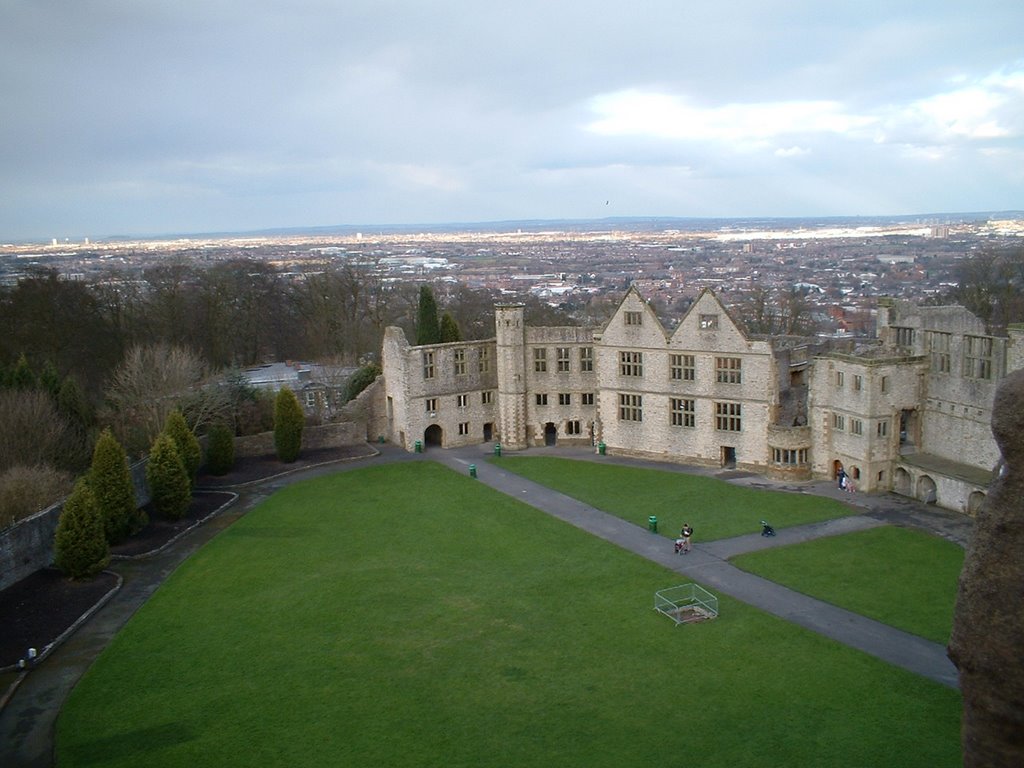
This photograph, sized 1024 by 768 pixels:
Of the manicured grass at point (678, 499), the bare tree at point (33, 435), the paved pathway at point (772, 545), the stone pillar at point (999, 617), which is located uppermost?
the stone pillar at point (999, 617)

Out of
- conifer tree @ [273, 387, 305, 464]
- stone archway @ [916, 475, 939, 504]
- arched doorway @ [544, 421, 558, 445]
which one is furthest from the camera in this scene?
arched doorway @ [544, 421, 558, 445]

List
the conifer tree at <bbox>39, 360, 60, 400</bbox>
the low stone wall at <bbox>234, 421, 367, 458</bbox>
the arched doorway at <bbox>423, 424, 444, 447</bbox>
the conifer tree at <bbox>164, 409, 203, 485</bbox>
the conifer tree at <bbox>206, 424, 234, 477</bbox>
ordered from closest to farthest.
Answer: the conifer tree at <bbox>164, 409, 203, 485</bbox> → the conifer tree at <bbox>206, 424, 234, 477</bbox> → the conifer tree at <bbox>39, 360, 60, 400</bbox> → the low stone wall at <bbox>234, 421, 367, 458</bbox> → the arched doorway at <bbox>423, 424, 444, 447</bbox>

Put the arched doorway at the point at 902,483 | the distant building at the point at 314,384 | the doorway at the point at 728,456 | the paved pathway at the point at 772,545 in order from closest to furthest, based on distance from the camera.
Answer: the paved pathway at the point at 772,545, the arched doorway at the point at 902,483, the doorway at the point at 728,456, the distant building at the point at 314,384

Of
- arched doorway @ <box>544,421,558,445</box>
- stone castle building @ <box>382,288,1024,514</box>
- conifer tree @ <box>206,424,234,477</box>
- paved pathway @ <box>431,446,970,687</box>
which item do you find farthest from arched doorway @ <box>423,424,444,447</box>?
conifer tree @ <box>206,424,234,477</box>

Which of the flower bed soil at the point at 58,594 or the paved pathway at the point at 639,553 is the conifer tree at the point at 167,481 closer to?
the flower bed soil at the point at 58,594

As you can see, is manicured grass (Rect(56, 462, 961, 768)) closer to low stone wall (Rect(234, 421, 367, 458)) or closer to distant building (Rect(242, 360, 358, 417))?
low stone wall (Rect(234, 421, 367, 458))

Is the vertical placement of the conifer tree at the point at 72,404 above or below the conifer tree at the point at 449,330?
below

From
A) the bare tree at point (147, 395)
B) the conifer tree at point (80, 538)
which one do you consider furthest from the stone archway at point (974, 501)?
the bare tree at point (147, 395)
